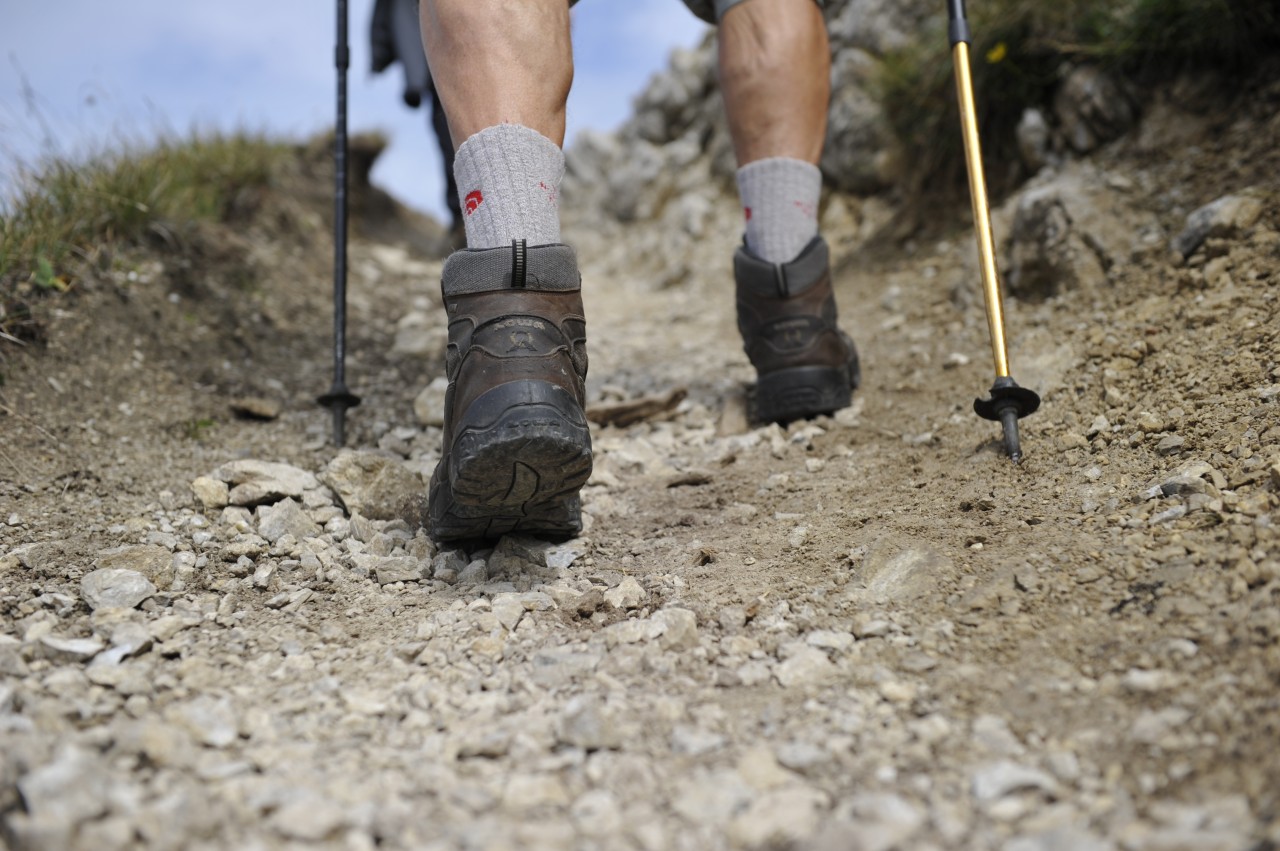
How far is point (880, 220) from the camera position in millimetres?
4391

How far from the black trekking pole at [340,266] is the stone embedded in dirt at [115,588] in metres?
A: 0.90

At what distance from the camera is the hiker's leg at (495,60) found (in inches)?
64.5

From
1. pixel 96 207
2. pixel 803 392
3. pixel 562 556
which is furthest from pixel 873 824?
pixel 96 207

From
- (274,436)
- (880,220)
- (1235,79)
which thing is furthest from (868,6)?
(274,436)

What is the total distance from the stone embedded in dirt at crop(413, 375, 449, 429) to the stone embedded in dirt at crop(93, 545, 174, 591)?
3.31 feet

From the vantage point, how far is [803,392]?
2348 mm

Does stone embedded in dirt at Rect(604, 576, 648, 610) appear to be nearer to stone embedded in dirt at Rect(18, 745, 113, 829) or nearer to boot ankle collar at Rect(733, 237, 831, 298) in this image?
stone embedded in dirt at Rect(18, 745, 113, 829)

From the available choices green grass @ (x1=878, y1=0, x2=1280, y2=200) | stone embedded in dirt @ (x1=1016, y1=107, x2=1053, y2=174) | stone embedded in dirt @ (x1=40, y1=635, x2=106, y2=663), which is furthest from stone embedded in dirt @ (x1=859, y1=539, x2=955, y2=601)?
stone embedded in dirt @ (x1=1016, y1=107, x2=1053, y2=174)

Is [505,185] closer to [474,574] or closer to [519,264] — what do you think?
[519,264]

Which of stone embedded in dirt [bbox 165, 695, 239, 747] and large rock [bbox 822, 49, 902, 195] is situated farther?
large rock [bbox 822, 49, 902, 195]

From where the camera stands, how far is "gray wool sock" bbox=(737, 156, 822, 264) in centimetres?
230

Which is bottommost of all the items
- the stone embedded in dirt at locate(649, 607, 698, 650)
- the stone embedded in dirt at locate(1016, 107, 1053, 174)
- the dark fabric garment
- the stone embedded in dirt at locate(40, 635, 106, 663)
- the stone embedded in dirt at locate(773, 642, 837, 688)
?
the stone embedded in dirt at locate(773, 642, 837, 688)

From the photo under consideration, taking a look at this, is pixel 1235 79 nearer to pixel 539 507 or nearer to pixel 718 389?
pixel 718 389

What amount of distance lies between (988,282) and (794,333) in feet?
1.61
